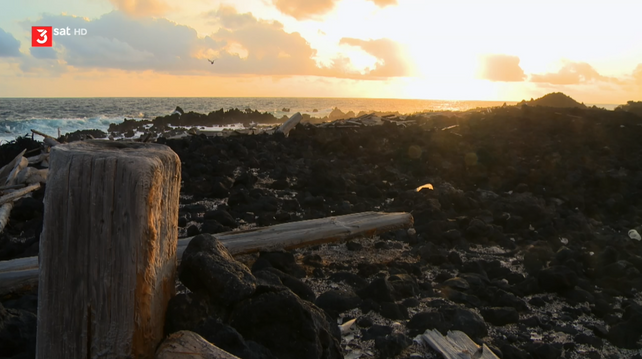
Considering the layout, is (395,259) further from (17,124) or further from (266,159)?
(17,124)

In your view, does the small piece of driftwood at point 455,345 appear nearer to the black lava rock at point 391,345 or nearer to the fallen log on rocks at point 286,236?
the black lava rock at point 391,345

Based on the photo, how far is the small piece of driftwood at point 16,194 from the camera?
650 cm

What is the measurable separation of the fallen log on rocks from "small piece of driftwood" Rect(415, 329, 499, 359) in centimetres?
182

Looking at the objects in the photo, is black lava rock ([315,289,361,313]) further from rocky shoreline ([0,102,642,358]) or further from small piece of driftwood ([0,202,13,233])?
small piece of driftwood ([0,202,13,233])

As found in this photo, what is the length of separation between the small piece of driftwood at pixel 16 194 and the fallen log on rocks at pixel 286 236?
2969 millimetres

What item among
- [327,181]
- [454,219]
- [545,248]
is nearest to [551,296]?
[545,248]

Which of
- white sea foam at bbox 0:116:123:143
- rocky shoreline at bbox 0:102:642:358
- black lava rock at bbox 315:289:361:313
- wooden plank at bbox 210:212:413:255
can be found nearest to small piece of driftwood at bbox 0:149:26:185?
rocky shoreline at bbox 0:102:642:358

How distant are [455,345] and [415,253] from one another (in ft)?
6.78

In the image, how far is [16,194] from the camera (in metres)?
6.81

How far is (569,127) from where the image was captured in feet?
44.9

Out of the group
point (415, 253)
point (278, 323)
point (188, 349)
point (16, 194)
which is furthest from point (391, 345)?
point (16, 194)

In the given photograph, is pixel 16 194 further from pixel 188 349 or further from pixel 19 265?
pixel 188 349

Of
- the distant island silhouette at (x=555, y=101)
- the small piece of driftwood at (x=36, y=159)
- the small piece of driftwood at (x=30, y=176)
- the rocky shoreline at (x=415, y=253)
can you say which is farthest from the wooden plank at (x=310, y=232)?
the distant island silhouette at (x=555, y=101)

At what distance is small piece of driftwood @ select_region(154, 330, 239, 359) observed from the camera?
199 cm
